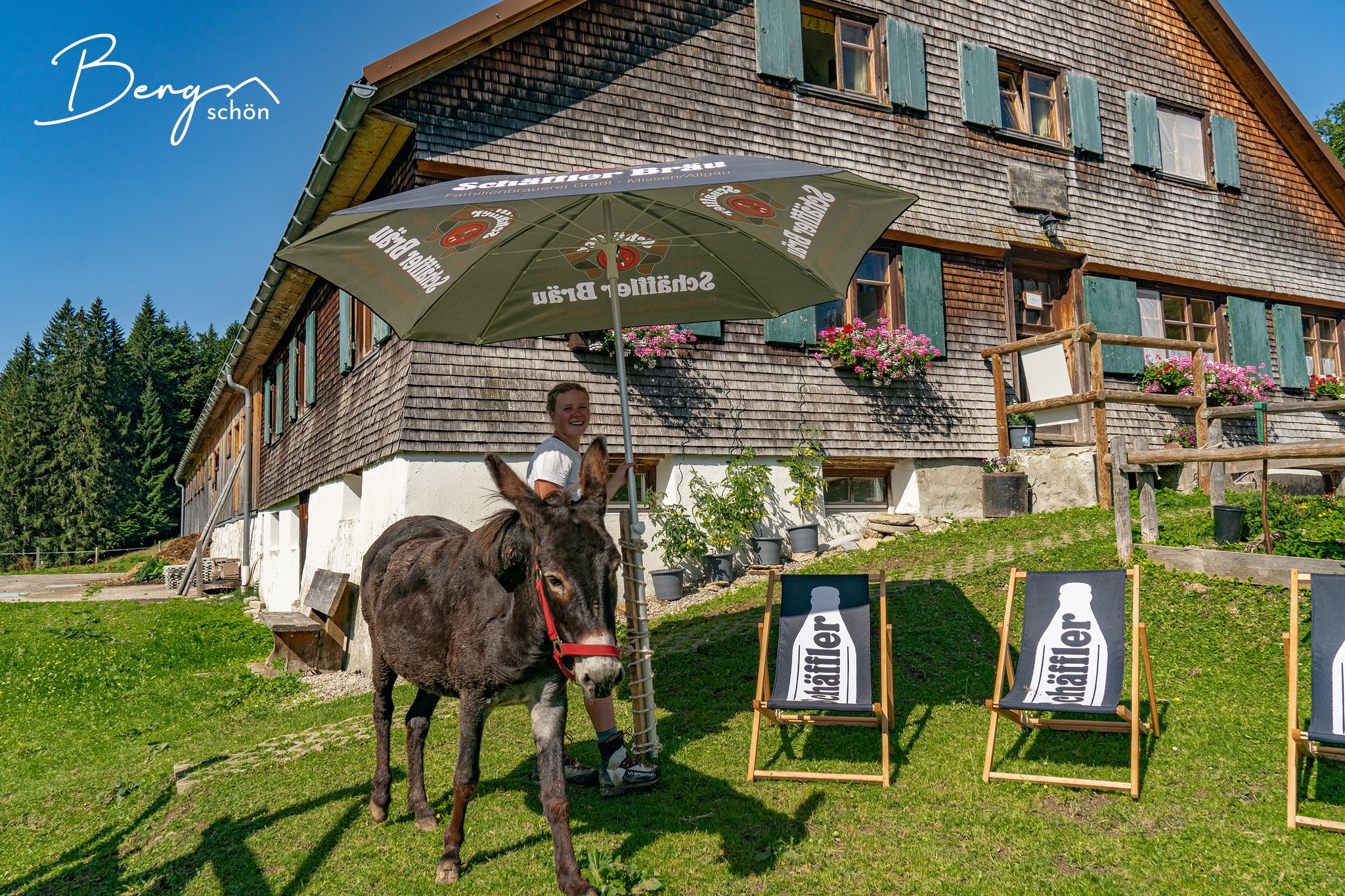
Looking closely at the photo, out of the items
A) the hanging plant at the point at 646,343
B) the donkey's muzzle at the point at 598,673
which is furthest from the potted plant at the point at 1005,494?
the donkey's muzzle at the point at 598,673

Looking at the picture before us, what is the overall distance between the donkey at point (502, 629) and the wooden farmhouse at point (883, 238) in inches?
183

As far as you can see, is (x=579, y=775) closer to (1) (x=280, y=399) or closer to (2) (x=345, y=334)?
(2) (x=345, y=334)

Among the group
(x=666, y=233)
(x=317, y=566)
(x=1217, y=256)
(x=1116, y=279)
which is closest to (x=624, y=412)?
(x=666, y=233)

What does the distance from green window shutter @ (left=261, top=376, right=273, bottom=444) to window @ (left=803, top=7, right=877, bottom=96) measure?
1313cm

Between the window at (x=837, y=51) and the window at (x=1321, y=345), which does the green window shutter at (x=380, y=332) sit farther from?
the window at (x=1321, y=345)

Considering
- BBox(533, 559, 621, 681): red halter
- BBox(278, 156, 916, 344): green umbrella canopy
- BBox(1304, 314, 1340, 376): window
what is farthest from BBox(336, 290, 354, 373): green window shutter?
BBox(1304, 314, 1340, 376): window

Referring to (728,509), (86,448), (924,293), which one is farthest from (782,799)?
(86,448)

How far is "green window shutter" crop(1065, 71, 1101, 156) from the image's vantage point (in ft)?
42.5

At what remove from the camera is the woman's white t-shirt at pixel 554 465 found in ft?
13.1

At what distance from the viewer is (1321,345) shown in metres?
15.4

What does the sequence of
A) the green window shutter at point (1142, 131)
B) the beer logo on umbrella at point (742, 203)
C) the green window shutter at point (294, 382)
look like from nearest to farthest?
the beer logo on umbrella at point (742, 203), the green window shutter at point (1142, 131), the green window shutter at point (294, 382)

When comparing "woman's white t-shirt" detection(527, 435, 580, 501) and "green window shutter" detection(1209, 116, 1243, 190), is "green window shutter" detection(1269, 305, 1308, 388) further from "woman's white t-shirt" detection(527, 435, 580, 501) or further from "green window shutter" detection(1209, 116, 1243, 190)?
"woman's white t-shirt" detection(527, 435, 580, 501)

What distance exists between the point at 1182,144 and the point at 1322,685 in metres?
13.5

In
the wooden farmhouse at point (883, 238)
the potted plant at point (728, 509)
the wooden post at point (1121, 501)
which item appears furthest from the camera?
the potted plant at point (728, 509)
